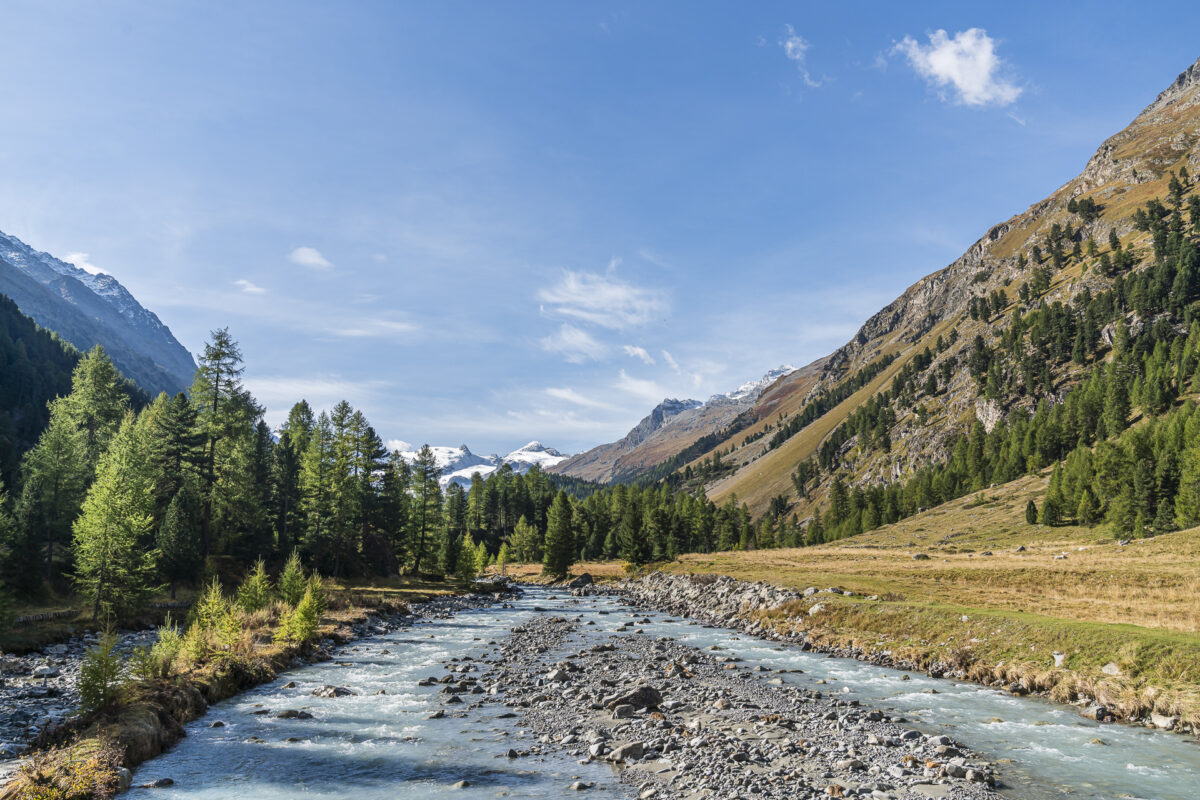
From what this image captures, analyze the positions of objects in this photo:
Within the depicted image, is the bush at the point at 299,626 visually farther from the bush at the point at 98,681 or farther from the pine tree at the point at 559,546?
the pine tree at the point at 559,546

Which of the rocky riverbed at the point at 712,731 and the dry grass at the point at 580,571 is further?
the dry grass at the point at 580,571

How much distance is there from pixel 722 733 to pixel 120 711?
2040 centimetres

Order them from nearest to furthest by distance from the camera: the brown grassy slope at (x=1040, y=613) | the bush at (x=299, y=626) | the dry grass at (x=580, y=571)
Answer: the brown grassy slope at (x=1040, y=613) < the bush at (x=299, y=626) < the dry grass at (x=580, y=571)

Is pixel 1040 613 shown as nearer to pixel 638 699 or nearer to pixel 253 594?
pixel 638 699

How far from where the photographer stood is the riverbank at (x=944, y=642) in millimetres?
21594

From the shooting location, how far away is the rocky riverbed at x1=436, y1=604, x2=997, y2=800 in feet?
49.9

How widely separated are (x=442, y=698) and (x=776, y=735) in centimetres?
1435

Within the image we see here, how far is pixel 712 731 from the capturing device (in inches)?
770

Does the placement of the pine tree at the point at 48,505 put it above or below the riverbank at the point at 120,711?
above

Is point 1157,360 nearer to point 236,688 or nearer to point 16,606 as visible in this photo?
point 236,688

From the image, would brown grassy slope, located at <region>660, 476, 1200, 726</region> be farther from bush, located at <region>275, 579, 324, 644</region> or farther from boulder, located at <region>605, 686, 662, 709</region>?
bush, located at <region>275, 579, 324, 644</region>

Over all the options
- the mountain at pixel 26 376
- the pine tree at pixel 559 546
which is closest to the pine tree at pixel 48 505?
the mountain at pixel 26 376

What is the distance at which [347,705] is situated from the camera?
78.3 feet

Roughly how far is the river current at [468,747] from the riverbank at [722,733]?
118cm
